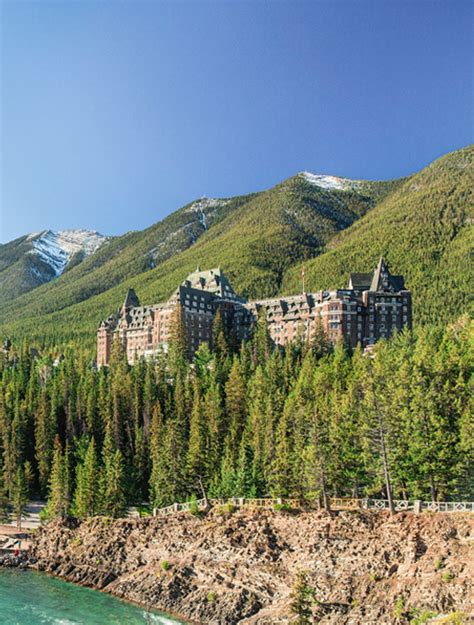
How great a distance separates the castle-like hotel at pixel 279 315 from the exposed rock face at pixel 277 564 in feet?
208

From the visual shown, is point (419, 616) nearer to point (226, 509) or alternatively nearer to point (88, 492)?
point (226, 509)

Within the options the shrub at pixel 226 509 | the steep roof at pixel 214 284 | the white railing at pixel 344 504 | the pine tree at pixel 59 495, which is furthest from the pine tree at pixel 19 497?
the steep roof at pixel 214 284

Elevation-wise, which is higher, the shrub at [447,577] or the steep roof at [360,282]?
the steep roof at [360,282]

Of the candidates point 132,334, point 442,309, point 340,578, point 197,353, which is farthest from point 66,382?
point 442,309

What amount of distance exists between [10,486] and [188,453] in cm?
2845

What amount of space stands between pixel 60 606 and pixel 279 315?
89.2 meters

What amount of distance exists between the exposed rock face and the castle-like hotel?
208ft

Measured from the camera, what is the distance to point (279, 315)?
135125 mm

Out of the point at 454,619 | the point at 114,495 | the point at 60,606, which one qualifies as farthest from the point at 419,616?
the point at 114,495

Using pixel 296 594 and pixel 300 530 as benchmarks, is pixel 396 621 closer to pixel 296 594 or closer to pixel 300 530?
pixel 296 594

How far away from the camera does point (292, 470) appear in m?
65.1

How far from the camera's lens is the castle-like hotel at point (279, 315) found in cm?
12606

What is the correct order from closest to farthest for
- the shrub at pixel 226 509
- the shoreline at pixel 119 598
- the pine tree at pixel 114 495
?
the shoreline at pixel 119 598 < the shrub at pixel 226 509 < the pine tree at pixel 114 495

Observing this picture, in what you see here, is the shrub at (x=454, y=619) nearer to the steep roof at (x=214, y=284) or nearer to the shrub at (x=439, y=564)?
the shrub at (x=439, y=564)
